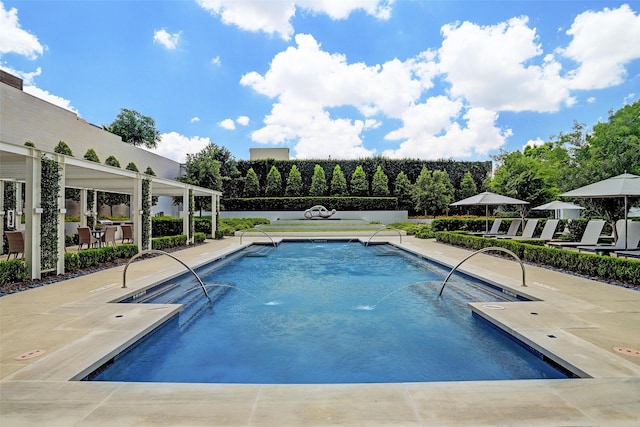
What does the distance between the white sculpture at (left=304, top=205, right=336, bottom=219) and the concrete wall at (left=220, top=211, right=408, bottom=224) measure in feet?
4.93

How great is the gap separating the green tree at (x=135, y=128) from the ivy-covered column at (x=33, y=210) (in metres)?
36.4

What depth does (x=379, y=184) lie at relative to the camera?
30594 millimetres

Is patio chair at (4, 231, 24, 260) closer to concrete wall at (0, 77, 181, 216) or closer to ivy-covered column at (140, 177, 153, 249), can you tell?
ivy-covered column at (140, 177, 153, 249)

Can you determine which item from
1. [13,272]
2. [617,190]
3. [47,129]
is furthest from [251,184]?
[617,190]

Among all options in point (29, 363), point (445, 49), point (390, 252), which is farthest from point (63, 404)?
point (445, 49)

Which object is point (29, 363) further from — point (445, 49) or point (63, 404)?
point (445, 49)

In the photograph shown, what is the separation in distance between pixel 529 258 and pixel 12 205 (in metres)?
16.6

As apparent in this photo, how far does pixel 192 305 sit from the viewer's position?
6.24 metres

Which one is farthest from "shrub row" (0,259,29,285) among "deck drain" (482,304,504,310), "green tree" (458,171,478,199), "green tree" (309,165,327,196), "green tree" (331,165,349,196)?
"green tree" (458,171,478,199)

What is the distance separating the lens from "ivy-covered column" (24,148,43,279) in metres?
7.20

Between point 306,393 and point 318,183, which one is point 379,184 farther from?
point 306,393

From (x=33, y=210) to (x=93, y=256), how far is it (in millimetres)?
2013

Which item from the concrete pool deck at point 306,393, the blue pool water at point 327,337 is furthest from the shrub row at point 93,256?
the concrete pool deck at point 306,393

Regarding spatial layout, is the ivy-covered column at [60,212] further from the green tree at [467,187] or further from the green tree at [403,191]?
the green tree at [467,187]
